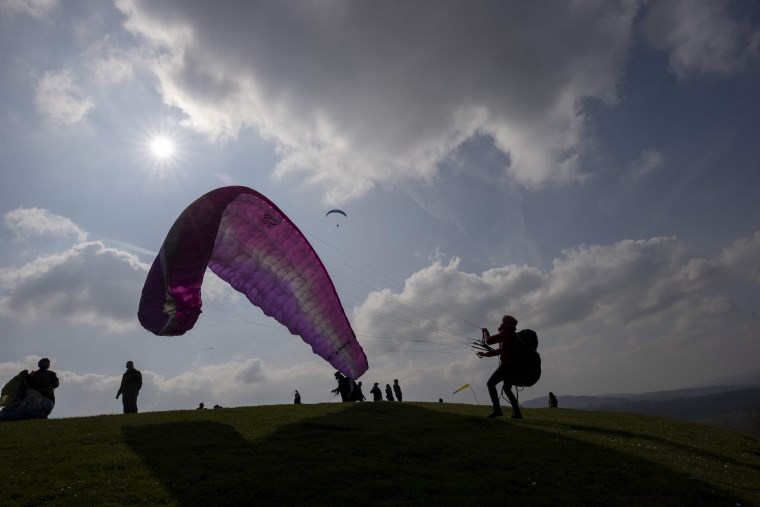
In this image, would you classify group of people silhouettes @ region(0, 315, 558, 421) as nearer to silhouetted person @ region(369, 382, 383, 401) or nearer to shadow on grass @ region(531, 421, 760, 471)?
shadow on grass @ region(531, 421, 760, 471)

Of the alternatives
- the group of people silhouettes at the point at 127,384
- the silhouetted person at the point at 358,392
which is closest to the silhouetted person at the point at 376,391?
the silhouetted person at the point at 358,392

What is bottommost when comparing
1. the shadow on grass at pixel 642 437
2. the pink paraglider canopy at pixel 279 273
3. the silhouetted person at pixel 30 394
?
the shadow on grass at pixel 642 437

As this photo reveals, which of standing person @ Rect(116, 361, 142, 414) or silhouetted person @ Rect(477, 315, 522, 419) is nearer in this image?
silhouetted person @ Rect(477, 315, 522, 419)

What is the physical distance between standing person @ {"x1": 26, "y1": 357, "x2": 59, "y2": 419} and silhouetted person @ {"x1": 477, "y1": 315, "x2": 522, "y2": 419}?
51.0 feet

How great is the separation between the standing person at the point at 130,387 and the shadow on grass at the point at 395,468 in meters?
7.45

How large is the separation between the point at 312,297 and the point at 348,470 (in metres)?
10.1

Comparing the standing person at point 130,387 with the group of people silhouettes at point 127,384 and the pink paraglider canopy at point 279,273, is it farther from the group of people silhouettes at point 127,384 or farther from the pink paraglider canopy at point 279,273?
the pink paraglider canopy at point 279,273

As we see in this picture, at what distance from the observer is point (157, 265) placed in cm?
1452

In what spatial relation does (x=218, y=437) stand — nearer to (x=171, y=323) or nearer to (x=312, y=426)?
(x=312, y=426)

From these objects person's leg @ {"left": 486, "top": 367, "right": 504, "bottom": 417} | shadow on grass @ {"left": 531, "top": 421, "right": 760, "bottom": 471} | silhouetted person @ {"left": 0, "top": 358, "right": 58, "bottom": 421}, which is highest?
silhouetted person @ {"left": 0, "top": 358, "right": 58, "bottom": 421}

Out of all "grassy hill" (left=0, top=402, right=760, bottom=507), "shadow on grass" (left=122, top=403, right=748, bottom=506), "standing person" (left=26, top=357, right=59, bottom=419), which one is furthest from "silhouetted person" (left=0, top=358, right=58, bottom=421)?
"shadow on grass" (left=122, top=403, right=748, bottom=506)

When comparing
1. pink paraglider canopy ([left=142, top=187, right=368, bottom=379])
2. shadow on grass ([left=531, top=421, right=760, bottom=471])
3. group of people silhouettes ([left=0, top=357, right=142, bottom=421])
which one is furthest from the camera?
pink paraglider canopy ([left=142, top=187, right=368, bottom=379])

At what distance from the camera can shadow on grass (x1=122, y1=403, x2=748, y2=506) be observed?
7836mm

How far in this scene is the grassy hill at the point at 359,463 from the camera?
25.6ft
